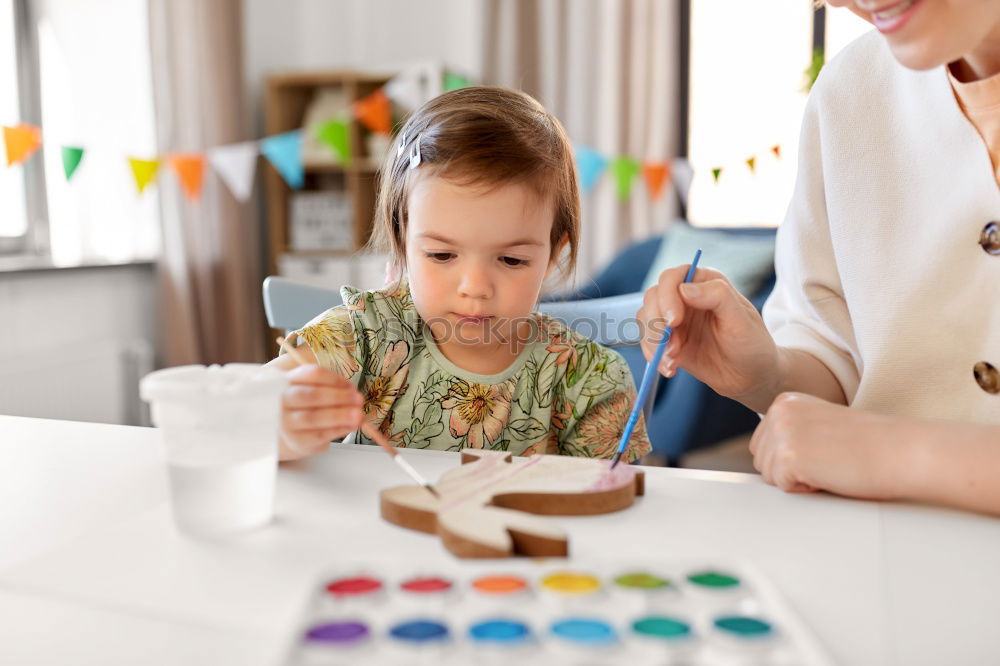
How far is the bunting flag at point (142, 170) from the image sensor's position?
3.25 meters

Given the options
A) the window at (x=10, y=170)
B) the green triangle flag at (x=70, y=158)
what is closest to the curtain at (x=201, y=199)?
the window at (x=10, y=170)

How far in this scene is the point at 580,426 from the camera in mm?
1084

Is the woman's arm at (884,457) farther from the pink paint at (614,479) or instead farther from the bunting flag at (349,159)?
the bunting flag at (349,159)

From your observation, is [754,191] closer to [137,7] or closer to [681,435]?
[681,435]

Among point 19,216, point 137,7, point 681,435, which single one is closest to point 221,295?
point 19,216

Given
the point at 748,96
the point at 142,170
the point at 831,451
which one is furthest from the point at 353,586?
the point at 748,96

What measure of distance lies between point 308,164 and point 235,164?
0.54 metres

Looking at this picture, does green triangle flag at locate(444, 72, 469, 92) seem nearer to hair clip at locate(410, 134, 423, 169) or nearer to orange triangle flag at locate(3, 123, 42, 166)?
orange triangle flag at locate(3, 123, 42, 166)

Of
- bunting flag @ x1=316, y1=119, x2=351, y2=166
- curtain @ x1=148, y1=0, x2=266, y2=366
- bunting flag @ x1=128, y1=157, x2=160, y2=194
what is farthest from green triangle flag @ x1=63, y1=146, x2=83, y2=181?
Result: bunting flag @ x1=316, y1=119, x2=351, y2=166

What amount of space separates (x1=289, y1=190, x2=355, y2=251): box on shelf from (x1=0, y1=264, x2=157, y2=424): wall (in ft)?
2.66

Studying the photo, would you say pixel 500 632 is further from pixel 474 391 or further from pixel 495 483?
pixel 474 391

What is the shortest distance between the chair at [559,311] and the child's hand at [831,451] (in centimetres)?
65

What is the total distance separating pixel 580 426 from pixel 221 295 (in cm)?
309

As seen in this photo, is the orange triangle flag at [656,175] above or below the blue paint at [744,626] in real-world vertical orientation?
above
